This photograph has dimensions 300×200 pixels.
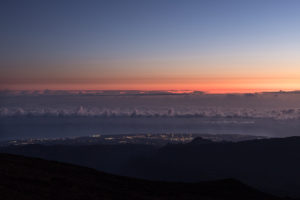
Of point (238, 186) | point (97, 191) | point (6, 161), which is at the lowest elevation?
point (238, 186)

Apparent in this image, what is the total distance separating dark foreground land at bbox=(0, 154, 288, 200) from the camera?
1581 inches

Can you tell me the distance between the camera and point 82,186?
4719cm

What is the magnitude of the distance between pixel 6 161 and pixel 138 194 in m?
25.3

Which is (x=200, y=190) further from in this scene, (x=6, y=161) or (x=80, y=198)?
(x=6, y=161)

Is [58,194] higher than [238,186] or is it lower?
higher

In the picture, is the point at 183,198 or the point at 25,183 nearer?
the point at 25,183

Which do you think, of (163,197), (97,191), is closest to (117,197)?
(97,191)

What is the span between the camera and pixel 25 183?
42281 millimetres

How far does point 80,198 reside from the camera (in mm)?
40375

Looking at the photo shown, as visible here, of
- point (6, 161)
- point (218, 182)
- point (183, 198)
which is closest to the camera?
point (183, 198)

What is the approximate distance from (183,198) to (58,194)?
1998 centimetres

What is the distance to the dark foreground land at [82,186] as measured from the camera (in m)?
40.2

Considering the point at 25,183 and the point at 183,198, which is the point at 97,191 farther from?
the point at 183,198

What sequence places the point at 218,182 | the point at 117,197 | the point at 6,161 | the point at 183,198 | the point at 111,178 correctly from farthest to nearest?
the point at 218,182, the point at 111,178, the point at 6,161, the point at 183,198, the point at 117,197
